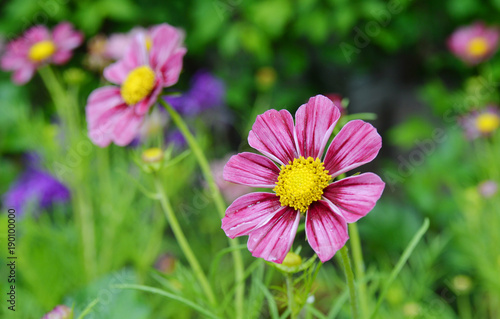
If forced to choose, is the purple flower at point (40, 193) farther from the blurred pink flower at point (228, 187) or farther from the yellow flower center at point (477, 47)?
the yellow flower center at point (477, 47)

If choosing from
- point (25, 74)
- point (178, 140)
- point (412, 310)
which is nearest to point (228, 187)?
point (178, 140)

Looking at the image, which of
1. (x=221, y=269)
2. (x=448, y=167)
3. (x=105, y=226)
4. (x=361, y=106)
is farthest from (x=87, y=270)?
(x=361, y=106)

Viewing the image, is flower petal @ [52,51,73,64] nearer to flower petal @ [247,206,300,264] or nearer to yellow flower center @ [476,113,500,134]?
flower petal @ [247,206,300,264]

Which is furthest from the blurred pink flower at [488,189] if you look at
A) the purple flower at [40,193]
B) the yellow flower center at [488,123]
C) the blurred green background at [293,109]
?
the purple flower at [40,193]

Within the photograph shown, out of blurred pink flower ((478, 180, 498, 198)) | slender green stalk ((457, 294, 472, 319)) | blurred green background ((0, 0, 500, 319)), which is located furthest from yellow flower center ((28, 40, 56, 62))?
slender green stalk ((457, 294, 472, 319))

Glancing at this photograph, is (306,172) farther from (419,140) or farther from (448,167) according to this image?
(419,140)
